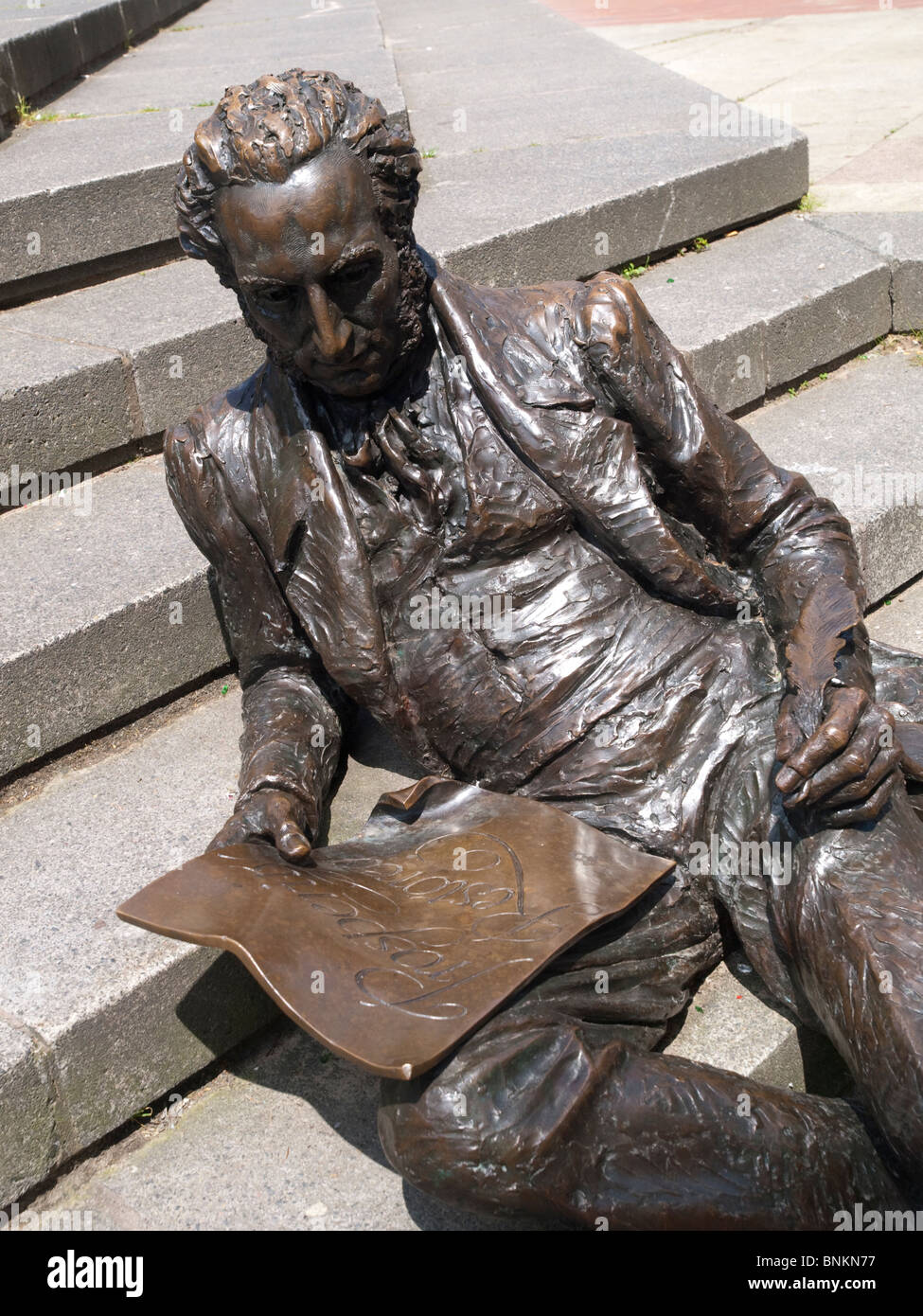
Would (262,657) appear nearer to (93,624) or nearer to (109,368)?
(93,624)

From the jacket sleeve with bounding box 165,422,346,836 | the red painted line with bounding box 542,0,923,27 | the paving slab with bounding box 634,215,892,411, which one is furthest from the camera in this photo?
the red painted line with bounding box 542,0,923,27

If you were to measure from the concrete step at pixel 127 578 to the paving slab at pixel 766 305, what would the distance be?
0.98 feet

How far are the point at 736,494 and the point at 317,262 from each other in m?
0.97

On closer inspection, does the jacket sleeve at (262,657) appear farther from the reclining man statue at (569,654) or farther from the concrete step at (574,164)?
the concrete step at (574,164)

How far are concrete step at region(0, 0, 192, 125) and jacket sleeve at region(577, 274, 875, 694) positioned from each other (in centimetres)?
454

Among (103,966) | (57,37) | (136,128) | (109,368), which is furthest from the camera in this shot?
(57,37)

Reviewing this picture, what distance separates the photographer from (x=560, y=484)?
9.12 feet

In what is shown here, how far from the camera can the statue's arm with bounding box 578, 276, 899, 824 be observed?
2682mm

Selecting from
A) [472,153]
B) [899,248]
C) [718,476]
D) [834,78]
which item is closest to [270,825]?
[718,476]

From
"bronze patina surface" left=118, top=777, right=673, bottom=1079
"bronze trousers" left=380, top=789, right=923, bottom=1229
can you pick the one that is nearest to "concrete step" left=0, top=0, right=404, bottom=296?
"bronze patina surface" left=118, top=777, right=673, bottom=1079

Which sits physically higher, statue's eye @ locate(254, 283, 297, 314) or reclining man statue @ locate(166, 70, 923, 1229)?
statue's eye @ locate(254, 283, 297, 314)

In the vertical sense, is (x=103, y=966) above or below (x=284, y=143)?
below

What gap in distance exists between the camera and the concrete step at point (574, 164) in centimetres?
507

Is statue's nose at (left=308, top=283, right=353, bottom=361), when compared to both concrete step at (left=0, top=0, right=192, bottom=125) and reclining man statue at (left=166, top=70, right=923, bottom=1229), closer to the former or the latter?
reclining man statue at (left=166, top=70, right=923, bottom=1229)
